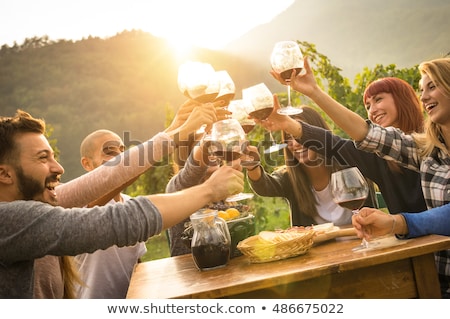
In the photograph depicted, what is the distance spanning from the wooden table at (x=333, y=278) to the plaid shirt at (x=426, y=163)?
0.90 feet

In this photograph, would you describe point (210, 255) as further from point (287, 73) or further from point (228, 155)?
point (287, 73)

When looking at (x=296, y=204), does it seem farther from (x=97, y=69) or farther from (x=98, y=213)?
(x=97, y=69)

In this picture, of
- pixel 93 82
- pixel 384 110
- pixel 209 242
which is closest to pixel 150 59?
pixel 93 82

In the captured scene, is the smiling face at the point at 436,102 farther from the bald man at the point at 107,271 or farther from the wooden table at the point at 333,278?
the bald man at the point at 107,271

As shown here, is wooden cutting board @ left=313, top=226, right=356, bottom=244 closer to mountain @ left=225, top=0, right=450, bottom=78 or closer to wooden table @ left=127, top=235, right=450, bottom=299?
wooden table @ left=127, top=235, right=450, bottom=299

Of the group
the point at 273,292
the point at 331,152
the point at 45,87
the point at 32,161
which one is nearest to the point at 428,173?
the point at 331,152

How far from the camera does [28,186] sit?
4.17 ft

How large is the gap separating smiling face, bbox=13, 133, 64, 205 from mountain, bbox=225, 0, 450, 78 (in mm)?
1764

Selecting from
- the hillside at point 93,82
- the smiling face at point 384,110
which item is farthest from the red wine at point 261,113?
the hillside at point 93,82

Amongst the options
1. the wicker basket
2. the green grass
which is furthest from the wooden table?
the green grass

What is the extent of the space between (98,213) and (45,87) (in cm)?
235

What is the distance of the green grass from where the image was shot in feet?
14.3

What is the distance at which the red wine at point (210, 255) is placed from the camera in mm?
1304

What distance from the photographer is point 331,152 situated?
6.68ft
